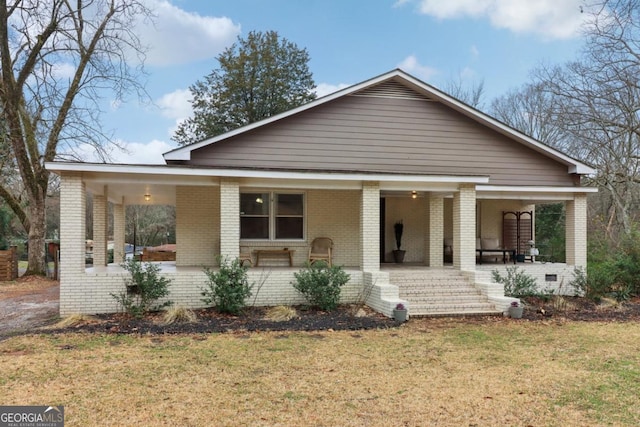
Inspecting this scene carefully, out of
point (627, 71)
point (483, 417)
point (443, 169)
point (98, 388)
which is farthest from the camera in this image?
point (627, 71)

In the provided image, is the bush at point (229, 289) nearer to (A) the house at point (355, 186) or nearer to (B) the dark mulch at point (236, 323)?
(B) the dark mulch at point (236, 323)

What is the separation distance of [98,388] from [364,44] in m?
19.5

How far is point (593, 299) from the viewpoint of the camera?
11797mm

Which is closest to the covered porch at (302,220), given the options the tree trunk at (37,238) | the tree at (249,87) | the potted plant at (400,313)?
the potted plant at (400,313)

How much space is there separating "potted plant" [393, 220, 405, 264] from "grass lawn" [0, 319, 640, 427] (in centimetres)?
618

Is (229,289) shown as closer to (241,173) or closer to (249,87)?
(241,173)

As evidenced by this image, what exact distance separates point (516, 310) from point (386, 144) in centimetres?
549

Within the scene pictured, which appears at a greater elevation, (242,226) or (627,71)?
(627,71)

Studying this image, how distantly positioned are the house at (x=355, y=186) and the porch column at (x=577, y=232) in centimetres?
4

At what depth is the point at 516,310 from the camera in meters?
9.74

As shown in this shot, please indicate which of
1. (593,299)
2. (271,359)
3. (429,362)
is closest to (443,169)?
(593,299)

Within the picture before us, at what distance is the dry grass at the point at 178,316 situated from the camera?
892 centimetres

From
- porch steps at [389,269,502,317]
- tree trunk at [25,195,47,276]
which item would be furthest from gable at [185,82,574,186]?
tree trunk at [25,195,47,276]

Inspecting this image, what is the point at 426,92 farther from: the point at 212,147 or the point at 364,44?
the point at 364,44
